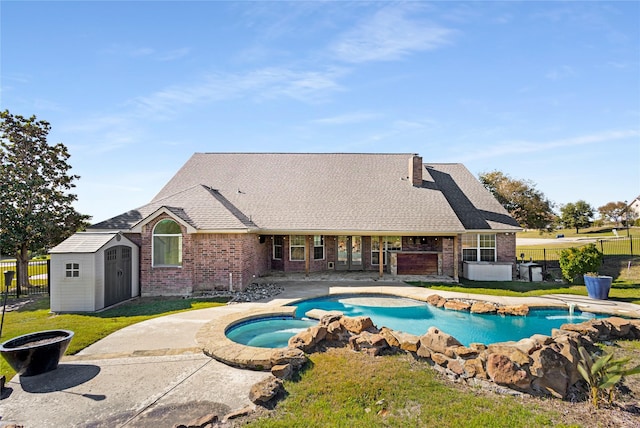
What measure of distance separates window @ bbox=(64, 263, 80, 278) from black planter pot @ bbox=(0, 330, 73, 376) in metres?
5.41

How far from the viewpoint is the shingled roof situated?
1597cm

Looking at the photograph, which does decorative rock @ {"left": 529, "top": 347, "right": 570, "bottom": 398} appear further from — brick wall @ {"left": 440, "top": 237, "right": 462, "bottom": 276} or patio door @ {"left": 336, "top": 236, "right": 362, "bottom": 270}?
patio door @ {"left": 336, "top": 236, "right": 362, "bottom": 270}

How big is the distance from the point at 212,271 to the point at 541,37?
14.5 metres

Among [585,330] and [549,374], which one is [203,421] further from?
[585,330]

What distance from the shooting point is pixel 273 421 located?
4750mm

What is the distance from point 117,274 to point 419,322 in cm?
1091

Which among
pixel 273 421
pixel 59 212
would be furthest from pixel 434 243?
pixel 59 212

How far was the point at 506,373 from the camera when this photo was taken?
5.64 metres

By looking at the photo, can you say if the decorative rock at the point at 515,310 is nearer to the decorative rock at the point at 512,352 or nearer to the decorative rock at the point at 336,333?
the decorative rock at the point at 512,352

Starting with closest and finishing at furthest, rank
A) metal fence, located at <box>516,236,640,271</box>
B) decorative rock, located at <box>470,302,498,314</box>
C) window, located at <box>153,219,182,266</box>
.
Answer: decorative rock, located at <box>470,302,498,314</box>
window, located at <box>153,219,182,266</box>
metal fence, located at <box>516,236,640,271</box>

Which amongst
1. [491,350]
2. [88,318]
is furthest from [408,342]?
[88,318]

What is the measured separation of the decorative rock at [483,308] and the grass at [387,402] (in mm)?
5981

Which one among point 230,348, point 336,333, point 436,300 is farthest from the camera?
point 436,300

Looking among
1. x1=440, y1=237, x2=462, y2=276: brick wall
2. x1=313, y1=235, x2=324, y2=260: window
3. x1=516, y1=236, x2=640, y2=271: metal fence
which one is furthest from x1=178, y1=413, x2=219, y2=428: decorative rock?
x1=516, y1=236, x2=640, y2=271: metal fence
